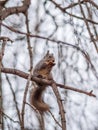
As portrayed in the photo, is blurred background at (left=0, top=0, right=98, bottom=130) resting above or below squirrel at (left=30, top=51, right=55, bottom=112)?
above

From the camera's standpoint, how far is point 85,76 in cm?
205

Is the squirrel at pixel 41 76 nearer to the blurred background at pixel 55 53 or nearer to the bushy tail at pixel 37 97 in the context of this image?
the bushy tail at pixel 37 97

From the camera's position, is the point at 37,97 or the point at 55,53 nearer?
the point at 37,97

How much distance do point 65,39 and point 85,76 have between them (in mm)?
289

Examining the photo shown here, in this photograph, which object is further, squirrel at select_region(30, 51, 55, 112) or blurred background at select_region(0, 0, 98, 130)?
blurred background at select_region(0, 0, 98, 130)

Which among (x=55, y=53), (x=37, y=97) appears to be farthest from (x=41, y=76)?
(x=55, y=53)

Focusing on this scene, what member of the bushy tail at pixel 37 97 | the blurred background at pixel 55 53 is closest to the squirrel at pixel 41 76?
the bushy tail at pixel 37 97

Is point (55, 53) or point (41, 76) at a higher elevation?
point (55, 53)

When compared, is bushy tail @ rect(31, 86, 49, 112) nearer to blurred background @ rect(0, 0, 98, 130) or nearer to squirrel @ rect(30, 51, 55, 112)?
squirrel @ rect(30, 51, 55, 112)

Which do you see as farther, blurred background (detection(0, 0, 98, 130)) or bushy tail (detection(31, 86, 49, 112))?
blurred background (detection(0, 0, 98, 130))

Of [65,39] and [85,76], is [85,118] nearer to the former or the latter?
[85,76]

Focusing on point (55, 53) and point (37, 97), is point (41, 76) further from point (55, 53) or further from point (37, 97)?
point (55, 53)

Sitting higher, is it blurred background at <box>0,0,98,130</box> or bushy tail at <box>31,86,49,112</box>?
blurred background at <box>0,0,98,130</box>

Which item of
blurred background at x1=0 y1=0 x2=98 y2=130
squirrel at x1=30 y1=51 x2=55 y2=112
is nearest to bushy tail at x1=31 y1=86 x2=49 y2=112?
squirrel at x1=30 y1=51 x2=55 y2=112
